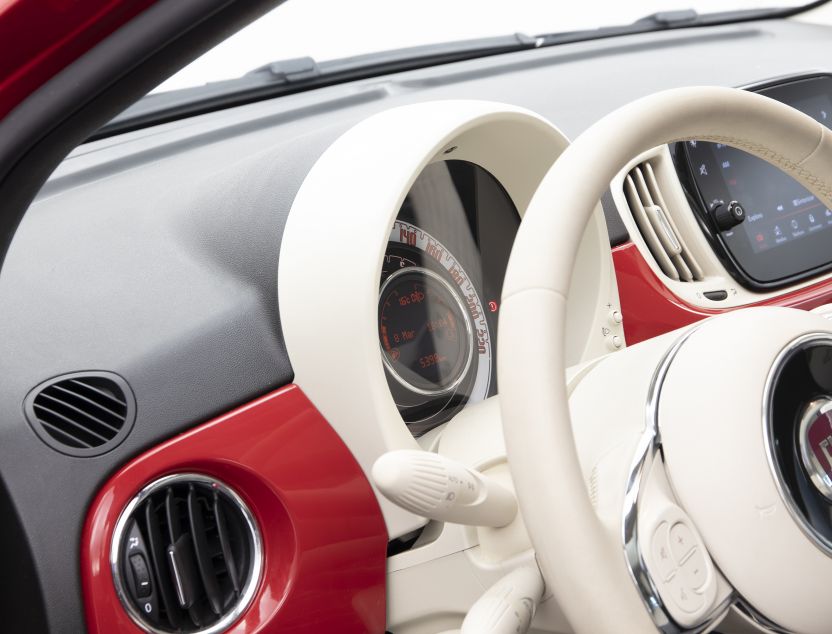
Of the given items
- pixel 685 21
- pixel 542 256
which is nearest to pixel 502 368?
pixel 542 256

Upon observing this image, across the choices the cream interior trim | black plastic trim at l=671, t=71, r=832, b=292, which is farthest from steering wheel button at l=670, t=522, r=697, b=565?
black plastic trim at l=671, t=71, r=832, b=292

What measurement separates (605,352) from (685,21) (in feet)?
4.99

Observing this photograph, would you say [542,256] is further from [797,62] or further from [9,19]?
[797,62]

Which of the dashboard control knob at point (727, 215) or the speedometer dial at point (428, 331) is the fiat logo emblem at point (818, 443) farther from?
the dashboard control knob at point (727, 215)

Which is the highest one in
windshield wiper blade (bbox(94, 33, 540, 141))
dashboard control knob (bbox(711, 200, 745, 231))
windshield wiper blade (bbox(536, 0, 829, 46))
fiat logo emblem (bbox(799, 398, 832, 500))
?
windshield wiper blade (bbox(536, 0, 829, 46))

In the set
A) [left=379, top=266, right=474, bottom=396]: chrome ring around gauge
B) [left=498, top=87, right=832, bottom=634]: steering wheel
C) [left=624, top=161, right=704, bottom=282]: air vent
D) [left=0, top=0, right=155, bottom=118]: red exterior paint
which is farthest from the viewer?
[left=624, top=161, right=704, bottom=282]: air vent

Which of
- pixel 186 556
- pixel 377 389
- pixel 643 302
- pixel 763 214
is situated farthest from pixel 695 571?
pixel 763 214

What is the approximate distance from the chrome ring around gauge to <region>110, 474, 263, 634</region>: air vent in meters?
0.34

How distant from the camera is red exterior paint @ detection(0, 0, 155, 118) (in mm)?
554

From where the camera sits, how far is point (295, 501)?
1.08 metres

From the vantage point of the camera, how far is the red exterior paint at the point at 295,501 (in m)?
1.05

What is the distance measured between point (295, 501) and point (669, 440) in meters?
0.44

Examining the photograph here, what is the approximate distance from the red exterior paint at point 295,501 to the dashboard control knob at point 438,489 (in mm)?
223

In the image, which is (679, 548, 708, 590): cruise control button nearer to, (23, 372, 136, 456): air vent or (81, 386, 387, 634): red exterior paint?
(81, 386, 387, 634): red exterior paint
